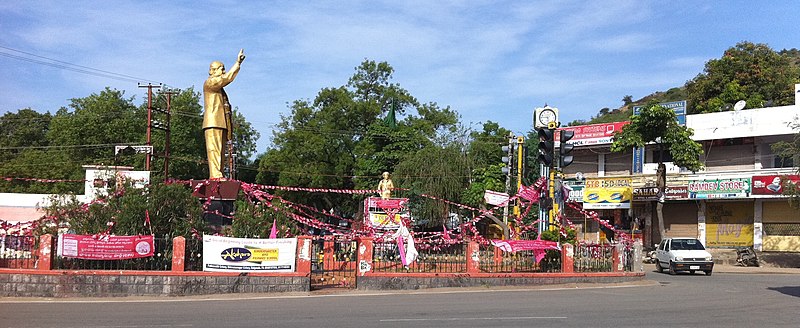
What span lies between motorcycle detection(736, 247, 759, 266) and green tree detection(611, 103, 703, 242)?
153 inches

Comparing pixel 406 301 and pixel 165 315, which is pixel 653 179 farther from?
pixel 165 315

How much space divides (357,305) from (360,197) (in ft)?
118

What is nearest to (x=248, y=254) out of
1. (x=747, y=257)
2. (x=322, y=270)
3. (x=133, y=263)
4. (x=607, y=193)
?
(x=133, y=263)

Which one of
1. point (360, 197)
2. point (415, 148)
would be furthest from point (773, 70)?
point (360, 197)

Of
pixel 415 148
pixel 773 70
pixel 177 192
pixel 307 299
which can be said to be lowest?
pixel 307 299

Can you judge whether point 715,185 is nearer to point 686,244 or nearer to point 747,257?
point 747,257

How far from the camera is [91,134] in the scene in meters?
55.2

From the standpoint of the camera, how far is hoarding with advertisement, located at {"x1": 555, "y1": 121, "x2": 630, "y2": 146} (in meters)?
43.1

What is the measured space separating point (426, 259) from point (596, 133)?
2601 centimetres

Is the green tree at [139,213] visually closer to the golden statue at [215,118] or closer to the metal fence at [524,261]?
the golden statue at [215,118]

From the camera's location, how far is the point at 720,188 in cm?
3772

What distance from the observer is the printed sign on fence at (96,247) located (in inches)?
710

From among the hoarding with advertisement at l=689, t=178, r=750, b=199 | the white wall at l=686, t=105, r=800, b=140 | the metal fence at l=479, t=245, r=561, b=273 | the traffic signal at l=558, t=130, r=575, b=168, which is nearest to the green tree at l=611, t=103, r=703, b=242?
the hoarding with advertisement at l=689, t=178, r=750, b=199

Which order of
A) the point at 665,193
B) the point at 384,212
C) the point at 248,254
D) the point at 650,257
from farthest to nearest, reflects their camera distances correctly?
the point at 665,193, the point at 650,257, the point at 384,212, the point at 248,254
